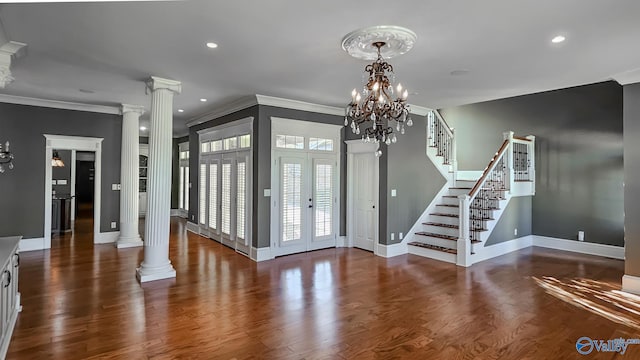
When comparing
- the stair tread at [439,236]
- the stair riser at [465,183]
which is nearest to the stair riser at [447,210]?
the stair tread at [439,236]

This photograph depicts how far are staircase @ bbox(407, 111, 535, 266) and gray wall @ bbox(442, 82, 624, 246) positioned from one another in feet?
1.16

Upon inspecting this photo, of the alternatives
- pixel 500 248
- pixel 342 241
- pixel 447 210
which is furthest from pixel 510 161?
pixel 342 241

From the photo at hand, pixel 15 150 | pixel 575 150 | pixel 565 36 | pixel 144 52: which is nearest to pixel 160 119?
pixel 144 52

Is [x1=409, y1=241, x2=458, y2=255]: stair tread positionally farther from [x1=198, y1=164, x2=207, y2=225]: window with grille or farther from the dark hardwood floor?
[x1=198, y1=164, x2=207, y2=225]: window with grille

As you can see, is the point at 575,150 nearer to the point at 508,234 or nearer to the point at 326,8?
the point at 508,234

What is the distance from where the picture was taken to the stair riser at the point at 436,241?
6.04 metres

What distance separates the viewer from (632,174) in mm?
4363

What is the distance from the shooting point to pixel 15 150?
6.36m

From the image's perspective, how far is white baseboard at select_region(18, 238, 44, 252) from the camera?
6.39m

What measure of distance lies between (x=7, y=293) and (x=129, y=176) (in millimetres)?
4420

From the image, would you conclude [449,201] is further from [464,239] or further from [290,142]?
[290,142]

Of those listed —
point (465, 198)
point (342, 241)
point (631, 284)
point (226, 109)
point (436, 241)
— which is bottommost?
point (631, 284)

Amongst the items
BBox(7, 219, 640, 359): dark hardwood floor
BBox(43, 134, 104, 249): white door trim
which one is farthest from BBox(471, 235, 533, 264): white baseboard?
BBox(43, 134, 104, 249): white door trim

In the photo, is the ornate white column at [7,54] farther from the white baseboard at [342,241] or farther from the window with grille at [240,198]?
the white baseboard at [342,241]
